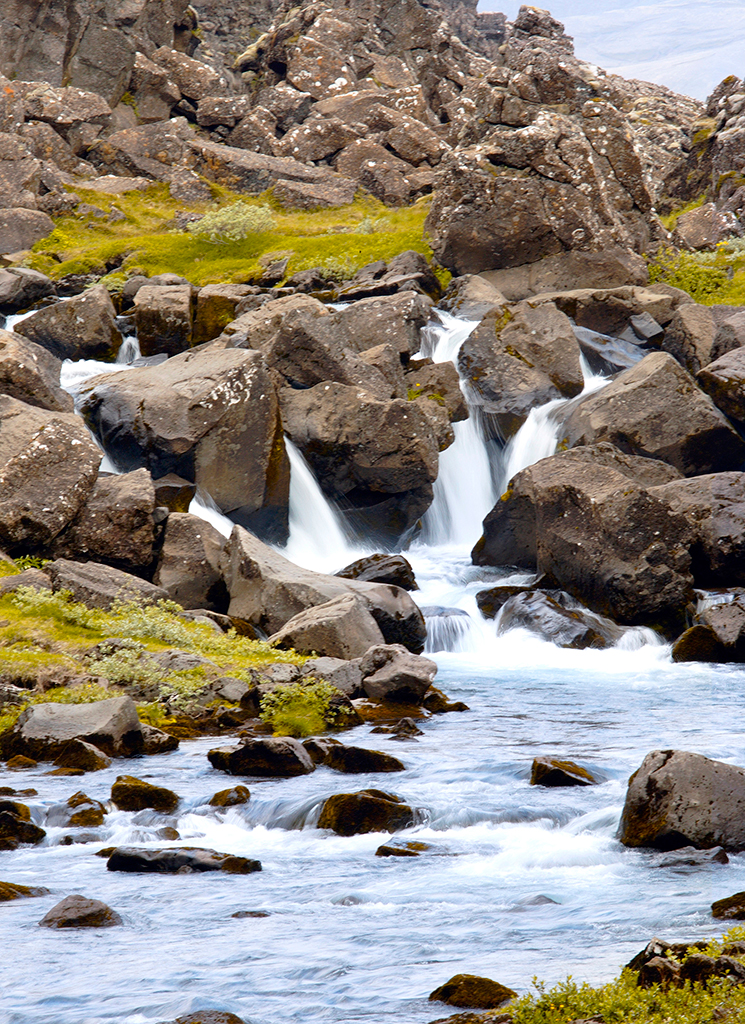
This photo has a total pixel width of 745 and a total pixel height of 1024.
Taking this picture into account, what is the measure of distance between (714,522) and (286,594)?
430 inches

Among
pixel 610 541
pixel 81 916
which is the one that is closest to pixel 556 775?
pixel 81 916

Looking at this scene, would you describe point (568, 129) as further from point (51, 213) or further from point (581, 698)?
point (581, 698)

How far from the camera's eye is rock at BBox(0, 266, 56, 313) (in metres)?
38.5

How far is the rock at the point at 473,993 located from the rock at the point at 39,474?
16.1 m

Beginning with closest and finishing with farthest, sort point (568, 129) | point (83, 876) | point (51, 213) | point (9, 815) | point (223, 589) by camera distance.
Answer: point (83, 876) → point (9, 815) → point (223, 589) → point (568, 129) → point (51, 213)

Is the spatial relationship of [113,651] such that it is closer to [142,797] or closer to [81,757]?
[81,757]

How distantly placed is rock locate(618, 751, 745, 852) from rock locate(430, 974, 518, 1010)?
12.6ft

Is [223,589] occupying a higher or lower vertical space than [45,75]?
lower

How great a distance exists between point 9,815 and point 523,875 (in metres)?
5.56

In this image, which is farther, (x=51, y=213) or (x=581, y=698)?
(x=51, y=213)

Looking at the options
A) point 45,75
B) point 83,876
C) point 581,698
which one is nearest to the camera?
point 83,876

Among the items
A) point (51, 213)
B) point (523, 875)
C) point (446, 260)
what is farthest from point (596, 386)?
point (51, 213)

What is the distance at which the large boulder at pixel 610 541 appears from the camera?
22.4 meters

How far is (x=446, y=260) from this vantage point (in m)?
42.9
